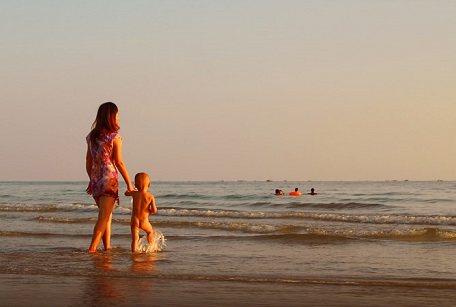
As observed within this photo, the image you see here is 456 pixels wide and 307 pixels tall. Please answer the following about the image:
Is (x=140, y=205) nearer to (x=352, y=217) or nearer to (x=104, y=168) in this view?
(x=104, y=168)

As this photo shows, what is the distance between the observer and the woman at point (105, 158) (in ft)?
28.5

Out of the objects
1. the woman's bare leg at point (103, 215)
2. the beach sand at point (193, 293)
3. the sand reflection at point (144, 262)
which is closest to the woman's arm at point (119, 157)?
the woman's bare leg at point (103, 215)

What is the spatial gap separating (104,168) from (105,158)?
0.42ft

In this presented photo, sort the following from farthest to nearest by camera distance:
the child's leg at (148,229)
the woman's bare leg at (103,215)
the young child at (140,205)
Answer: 1. the child's leg at (148,229)
2. the young child at (140,205)
3. the woman's bare leg at (103,215)

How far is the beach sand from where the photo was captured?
211 inches

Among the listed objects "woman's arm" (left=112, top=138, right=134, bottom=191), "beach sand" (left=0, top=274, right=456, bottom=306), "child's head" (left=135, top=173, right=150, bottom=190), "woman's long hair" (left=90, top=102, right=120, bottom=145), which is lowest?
"beach sand" (left=0, top=274, right=456, bottom=306)

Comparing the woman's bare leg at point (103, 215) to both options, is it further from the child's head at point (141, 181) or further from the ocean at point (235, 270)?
the child's head at point (141, 181)

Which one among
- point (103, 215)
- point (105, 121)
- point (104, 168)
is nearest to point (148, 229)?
point (103, 215)

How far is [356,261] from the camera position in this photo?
8.62m

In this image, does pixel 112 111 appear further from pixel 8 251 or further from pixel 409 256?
pixel 409 256

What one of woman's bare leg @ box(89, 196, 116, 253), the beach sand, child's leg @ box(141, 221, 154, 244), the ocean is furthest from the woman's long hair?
the beach sand

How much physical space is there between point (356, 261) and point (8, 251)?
4.82m

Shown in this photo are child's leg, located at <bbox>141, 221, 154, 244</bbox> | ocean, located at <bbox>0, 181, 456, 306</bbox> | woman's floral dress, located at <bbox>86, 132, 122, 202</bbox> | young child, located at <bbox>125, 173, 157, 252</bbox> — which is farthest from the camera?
child's leg, located at <bbox>141, 221, 154, 244</bbox>

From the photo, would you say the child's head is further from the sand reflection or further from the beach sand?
the beach sand
